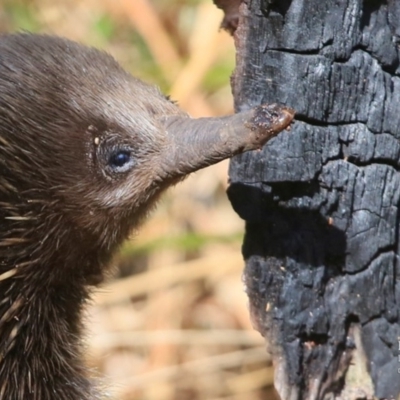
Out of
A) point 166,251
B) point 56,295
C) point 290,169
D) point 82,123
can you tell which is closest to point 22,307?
point 56,295

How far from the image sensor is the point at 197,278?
2893mm

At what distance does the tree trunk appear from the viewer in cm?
138

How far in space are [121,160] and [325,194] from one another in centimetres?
35

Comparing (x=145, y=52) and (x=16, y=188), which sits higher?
(x=145, y=52)

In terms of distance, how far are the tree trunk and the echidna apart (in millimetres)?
141

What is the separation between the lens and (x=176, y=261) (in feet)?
9.55

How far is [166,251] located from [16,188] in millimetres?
1470

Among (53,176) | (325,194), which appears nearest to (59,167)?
(53,176)

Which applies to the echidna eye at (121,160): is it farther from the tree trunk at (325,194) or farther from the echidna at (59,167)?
the tree trunk at (325,194)

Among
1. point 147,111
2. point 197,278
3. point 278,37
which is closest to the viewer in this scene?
point 278,37

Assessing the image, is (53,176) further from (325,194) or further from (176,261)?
(176,261)

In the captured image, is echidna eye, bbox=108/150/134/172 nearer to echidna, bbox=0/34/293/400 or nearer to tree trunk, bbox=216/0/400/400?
echidna, bbox=0/34/293/400

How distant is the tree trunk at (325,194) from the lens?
1.38 meters

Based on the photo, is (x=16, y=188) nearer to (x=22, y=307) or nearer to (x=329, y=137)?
(x=22, y=307)
